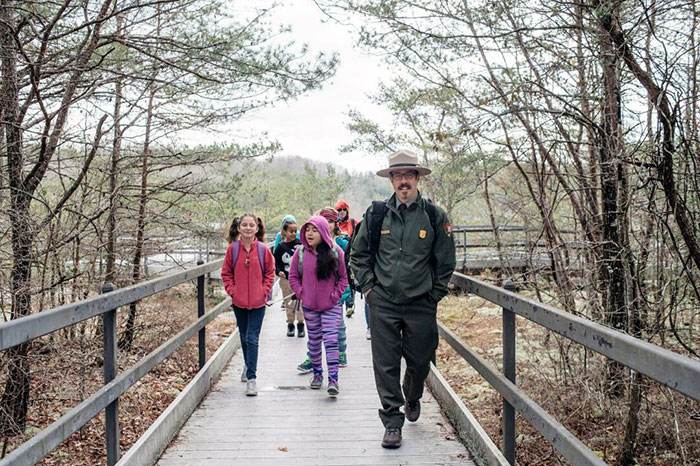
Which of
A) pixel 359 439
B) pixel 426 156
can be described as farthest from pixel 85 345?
pixel 426 156

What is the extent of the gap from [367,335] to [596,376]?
13.4 ft

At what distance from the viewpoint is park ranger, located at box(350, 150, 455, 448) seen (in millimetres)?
4484

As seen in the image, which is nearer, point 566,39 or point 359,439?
point 359,439

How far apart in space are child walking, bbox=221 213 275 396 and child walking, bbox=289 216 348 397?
31 cm

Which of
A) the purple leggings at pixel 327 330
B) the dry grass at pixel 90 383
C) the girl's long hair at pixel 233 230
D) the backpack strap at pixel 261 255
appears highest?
the girl's long hair at pixel 233 230

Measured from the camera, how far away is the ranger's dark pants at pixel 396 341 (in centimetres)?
457

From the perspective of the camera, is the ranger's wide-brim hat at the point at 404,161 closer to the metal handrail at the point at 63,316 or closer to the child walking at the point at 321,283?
the child walking at the point at 321,283

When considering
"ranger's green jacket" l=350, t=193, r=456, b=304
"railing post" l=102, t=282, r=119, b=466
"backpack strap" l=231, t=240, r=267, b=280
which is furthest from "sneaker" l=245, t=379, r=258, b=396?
"railing post" l=102, t=282, r=119, b=466

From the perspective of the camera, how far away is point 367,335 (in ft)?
30.2

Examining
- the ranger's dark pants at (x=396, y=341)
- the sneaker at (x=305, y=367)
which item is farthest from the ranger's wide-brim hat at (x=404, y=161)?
the sneaker at (x=305, y=367)

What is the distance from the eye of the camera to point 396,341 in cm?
464

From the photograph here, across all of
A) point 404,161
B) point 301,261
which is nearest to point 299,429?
point 301,261

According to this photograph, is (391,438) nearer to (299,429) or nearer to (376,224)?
(299,429)

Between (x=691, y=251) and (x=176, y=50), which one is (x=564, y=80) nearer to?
(x=691, y=251)
